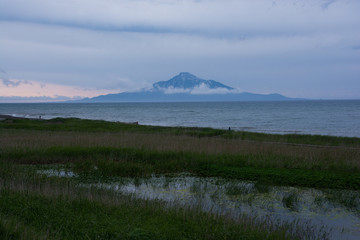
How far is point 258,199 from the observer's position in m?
11.2

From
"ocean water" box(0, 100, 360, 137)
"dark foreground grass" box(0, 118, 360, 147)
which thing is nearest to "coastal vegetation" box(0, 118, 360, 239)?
"dark foreground grass" box(0, 118, 360, 147)

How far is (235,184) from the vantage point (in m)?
13.2

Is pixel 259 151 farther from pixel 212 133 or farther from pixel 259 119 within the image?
pixel 259 119

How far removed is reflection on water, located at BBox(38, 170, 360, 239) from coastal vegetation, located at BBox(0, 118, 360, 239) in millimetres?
298

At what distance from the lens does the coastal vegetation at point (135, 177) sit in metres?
7.18

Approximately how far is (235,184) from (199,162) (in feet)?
11.4

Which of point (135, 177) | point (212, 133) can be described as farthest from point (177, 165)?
point (212, 133)

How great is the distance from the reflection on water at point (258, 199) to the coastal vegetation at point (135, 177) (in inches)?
11.7

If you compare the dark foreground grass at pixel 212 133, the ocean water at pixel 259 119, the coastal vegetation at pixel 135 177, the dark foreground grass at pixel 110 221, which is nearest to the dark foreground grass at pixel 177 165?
the coastal vegetation at pixel 135 177

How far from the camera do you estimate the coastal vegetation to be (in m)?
7.18

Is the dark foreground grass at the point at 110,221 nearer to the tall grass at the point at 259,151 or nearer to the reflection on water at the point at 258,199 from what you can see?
the reflection on water at the point at 258,199

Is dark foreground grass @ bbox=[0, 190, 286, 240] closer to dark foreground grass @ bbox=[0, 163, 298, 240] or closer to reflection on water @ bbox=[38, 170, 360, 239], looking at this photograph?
dark foreground grass @ bbox=[0, 163, 298, 240]

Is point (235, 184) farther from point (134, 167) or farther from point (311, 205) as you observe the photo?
point (134, 167)

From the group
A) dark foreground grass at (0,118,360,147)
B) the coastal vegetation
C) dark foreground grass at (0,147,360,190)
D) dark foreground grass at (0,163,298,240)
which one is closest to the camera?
dark foreground grass at (0,163,298,240)
